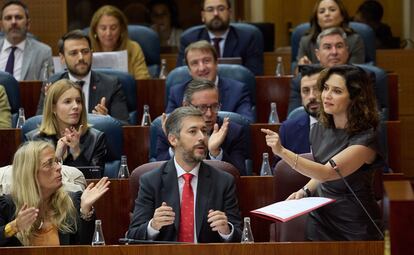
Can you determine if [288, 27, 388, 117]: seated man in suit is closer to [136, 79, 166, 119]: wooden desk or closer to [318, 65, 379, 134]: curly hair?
[136, 79, 166, 119]: wooden desk

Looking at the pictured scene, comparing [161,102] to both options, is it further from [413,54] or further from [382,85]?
[413,54]

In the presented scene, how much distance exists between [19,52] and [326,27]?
1.98 meters

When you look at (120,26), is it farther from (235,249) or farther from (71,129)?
(235,249)

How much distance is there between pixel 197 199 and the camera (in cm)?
446

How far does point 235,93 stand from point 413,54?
6.89 ft

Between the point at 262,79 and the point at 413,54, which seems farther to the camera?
the point at 413,54

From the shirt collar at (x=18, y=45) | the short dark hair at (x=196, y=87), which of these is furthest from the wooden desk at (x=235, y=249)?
the shirt collar at (x=18, y=45)

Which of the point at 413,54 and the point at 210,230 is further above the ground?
the point at 413,54

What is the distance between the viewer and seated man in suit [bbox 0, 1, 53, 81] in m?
7.16

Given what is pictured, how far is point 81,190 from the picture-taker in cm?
462

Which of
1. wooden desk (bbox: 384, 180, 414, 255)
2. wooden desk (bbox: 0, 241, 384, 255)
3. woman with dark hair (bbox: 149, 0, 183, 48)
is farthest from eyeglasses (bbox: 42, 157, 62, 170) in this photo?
woman with dark hair (bbox: 149, 0, 183, 48)

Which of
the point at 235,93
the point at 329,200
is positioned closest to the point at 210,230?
the point at 329,200

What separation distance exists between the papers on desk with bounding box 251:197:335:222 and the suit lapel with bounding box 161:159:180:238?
1.32 feet

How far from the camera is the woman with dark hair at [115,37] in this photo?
7.07m
